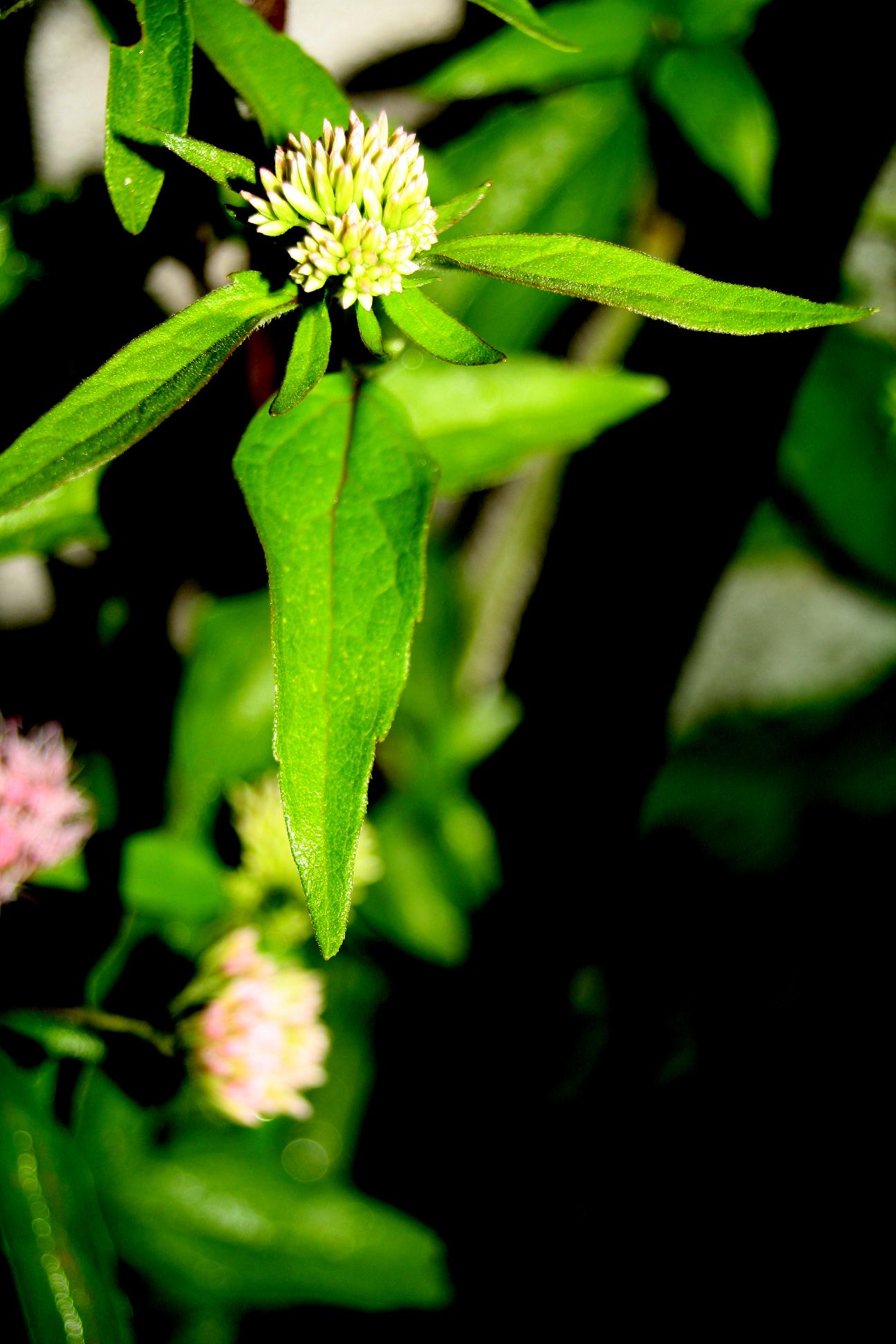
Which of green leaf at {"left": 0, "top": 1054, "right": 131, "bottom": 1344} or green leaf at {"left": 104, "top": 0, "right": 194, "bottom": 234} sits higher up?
green leaf at {"left": 104, "top": 0, "right": 194, "bottom": 234}

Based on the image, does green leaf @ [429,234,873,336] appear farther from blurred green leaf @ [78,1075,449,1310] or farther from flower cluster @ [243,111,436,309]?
blurred green leaf @ [78,1075,449,1310]

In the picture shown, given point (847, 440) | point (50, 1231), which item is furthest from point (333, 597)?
point (847, 440)

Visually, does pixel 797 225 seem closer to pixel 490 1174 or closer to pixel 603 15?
pixel 603 15

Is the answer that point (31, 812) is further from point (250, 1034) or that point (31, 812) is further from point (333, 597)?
point (333, 597)

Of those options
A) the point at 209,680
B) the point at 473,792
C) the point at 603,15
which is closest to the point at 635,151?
the point at 603,15

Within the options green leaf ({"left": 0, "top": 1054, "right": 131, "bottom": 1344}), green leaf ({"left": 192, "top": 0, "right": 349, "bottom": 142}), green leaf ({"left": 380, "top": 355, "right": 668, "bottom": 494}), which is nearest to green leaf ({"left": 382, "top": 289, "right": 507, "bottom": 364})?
green leaf ({"left": 192, "top": 0, "right": 349, "bottom": 142})

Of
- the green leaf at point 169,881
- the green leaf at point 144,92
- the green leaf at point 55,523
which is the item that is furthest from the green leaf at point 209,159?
the green leaf at point 169,881
